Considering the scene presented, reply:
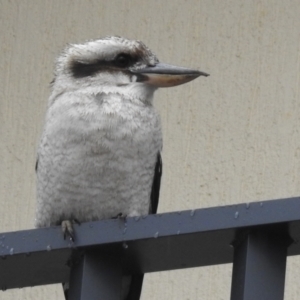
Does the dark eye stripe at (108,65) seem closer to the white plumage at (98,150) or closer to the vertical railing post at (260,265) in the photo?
the white plumage at (98,150)

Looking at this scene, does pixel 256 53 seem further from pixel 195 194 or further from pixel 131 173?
pixel 131 173

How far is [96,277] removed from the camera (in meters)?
1.58

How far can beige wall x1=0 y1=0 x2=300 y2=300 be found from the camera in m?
3.69

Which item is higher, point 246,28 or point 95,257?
point 246,28

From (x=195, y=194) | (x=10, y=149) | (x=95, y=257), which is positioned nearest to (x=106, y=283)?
(x=95, y=257)

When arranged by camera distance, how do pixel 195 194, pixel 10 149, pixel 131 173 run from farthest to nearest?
1. pixel 10 149
2. pixel 195 194
3. pixel 131 173

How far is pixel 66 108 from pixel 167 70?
237 millimetres

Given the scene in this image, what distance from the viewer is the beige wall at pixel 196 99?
369cm

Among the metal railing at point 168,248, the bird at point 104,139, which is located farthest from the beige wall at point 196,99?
the metal railing at point 168,248

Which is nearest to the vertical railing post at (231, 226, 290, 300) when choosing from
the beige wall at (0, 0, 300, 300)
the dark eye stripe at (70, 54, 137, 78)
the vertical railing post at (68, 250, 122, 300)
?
the vertical railing post at (68, 250, 122, 300)

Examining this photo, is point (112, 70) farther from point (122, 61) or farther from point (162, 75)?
point (162, 75)

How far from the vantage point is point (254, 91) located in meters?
3.79

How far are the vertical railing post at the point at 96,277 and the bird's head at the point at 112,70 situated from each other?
111 centimetres

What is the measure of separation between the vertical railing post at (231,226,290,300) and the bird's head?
3.85ft
